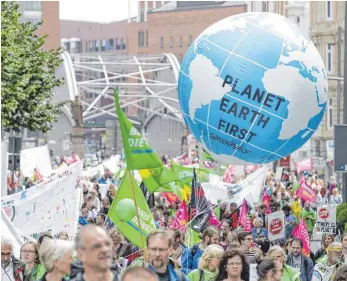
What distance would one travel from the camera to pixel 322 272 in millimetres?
14680

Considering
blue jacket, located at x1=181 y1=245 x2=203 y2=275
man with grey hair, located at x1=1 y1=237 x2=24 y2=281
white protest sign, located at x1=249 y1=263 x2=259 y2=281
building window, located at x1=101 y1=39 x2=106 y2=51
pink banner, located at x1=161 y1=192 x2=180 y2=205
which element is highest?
building window, located at x1=101 y1=39 x2=106 y2=51

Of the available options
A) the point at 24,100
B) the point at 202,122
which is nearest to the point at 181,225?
the point at 202,122

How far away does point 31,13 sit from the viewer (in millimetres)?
139625

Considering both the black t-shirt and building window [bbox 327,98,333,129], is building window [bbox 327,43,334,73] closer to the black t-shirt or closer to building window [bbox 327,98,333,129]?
building window [bbox 327,98,333,129]

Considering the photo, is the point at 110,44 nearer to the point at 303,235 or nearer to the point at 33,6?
the point at 33,6

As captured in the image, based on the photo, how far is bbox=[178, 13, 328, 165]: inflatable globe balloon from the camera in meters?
15.2

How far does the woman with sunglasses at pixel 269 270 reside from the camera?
1173 centimetres

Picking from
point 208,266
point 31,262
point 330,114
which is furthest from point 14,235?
point 330,114

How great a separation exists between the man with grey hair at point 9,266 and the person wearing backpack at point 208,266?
163 centimetres

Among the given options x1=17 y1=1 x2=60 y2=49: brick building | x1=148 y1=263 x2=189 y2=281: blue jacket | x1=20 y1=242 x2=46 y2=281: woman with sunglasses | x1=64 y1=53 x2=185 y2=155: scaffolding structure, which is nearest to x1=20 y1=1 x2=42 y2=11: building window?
x1=17 y1=1 x2=60 y2=49: brick building

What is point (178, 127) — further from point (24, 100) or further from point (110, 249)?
point (110, 249)

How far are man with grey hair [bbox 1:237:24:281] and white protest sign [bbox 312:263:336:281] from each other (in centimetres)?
315

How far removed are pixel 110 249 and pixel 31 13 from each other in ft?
437

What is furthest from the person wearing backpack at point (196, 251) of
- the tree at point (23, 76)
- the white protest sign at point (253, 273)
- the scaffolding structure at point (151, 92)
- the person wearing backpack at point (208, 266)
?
the scaffolding structure at point (151, 92)
